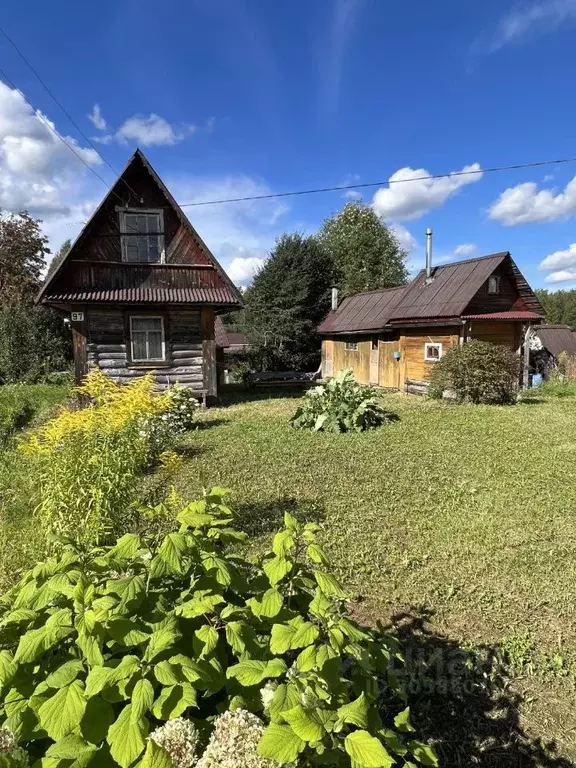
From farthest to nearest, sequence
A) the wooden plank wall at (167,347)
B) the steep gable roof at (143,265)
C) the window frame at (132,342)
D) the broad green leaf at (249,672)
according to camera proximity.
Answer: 1. the window frame at (132,342)
2. the wooden plank wall at (167,347)
3. the steep gable roof at (143,265)
4. the broad green leaf at (249,672)

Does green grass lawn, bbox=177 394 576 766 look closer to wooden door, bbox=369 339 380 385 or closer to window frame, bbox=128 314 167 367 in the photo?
window frame, bbox=128 314 167 367

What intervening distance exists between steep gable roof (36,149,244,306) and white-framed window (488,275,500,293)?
8.68 meters

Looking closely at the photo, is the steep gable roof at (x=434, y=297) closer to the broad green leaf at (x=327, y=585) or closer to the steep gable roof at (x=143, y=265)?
the steep gable roof at (x=143, y=265)

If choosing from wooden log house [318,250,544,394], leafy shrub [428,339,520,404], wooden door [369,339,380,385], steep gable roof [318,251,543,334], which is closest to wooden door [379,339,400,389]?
A: wooden log house [318,250,544,394]

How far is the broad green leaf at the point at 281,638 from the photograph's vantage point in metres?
1.38

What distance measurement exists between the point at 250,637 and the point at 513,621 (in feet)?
9.28

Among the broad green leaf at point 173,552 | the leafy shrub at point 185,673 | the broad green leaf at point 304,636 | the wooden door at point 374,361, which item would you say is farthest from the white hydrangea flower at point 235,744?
the wooden door at point 374,361

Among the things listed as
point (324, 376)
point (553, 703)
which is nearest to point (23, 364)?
point (324, 376)

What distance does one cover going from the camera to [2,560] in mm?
3943

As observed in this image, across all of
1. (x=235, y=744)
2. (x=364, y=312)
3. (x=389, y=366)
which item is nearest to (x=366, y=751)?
(x=235, y=744)

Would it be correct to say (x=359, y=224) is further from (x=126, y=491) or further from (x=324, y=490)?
(x=126, y=491)

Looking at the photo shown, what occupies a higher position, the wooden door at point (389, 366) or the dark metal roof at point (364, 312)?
the dark metal roof at point (364, 312)

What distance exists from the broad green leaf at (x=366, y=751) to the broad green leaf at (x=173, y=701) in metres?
0.40

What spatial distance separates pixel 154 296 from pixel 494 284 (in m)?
11.1
